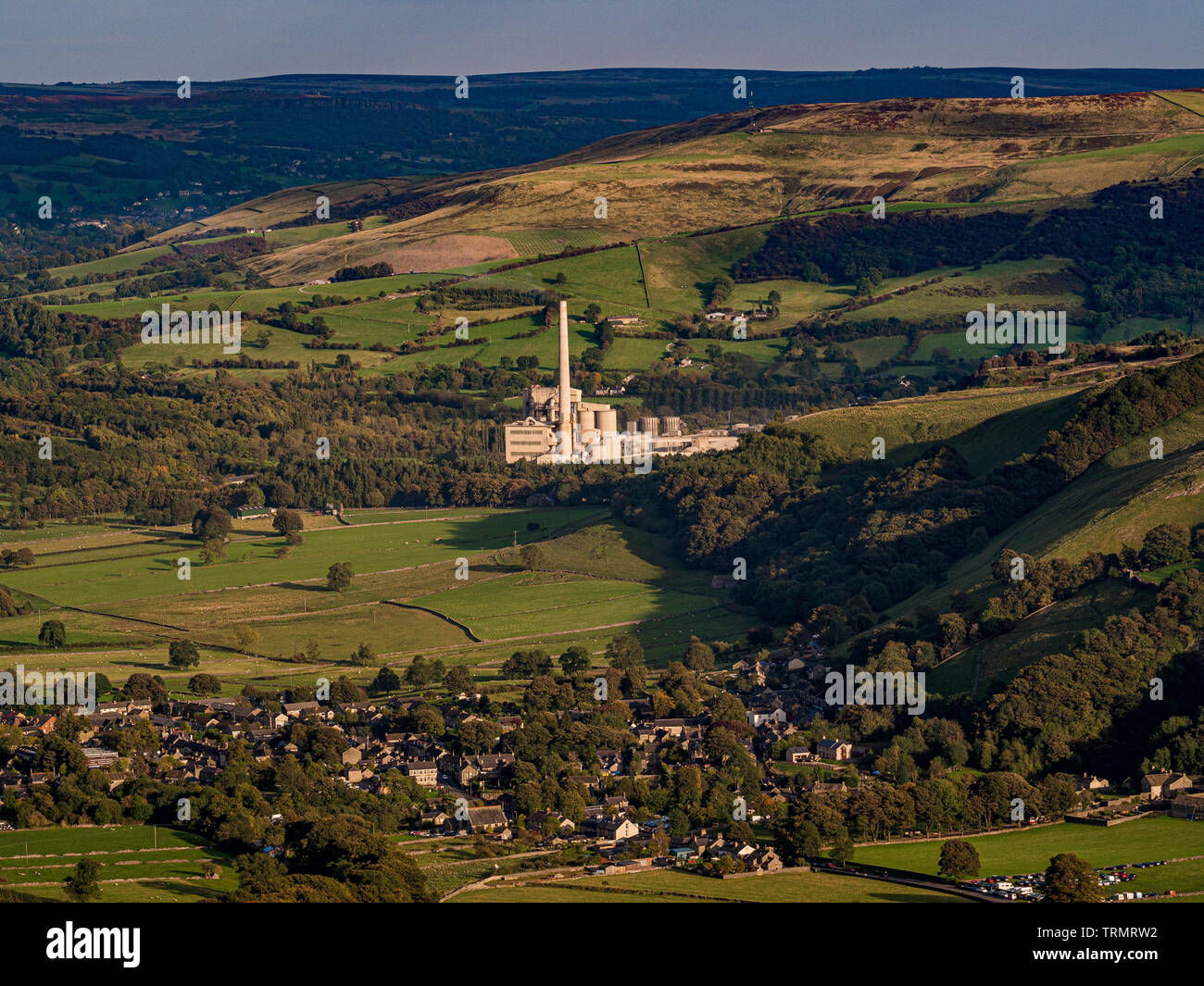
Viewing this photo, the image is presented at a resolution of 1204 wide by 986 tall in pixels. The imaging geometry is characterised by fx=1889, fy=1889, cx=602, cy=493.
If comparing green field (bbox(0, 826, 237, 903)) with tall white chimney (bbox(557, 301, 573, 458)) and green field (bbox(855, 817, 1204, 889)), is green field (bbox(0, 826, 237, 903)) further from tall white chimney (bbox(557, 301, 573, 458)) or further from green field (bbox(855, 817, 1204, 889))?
tall white chimney (bbox(557, 301, 573, 458))

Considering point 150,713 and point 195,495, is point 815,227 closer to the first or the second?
point 195,495

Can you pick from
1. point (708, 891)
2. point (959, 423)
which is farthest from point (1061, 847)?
point (959, 423)

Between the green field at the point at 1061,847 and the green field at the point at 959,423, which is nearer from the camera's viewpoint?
the green field at the point at 1061,847

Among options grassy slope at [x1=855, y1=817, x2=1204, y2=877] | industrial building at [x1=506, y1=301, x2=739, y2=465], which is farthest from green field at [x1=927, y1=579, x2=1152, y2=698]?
industrial building at [x1=506, y1=301, x2=739, y2=465]

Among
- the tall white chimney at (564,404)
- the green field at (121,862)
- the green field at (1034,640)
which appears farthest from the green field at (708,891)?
the tall white chimney at (564,404)

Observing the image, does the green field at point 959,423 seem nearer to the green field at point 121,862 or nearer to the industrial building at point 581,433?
A: the industrial building at point 581,433

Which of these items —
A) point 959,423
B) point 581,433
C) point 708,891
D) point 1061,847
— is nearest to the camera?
point 708,891

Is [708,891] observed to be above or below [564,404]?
below

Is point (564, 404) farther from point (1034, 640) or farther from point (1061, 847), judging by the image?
point (1061, 847)
